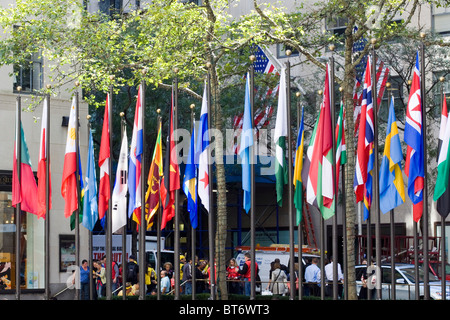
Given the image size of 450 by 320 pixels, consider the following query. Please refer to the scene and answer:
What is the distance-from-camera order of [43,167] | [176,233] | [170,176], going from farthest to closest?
[43,167] < [170,176] < [176,233]

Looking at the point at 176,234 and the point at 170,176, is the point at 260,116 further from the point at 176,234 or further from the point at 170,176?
the point at 176,234

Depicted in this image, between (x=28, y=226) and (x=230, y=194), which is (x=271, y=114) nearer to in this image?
(x=230, y=194)

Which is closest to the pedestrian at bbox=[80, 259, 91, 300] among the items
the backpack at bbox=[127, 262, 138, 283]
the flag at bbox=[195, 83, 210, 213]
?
the backpack at bbox=[127, 262, 138, 283]

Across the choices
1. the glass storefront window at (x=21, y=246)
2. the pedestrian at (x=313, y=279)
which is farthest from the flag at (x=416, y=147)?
the glass storefront window at (x=21, y=246)

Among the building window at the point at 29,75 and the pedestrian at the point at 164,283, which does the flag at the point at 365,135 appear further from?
the building window at the point at 29,75

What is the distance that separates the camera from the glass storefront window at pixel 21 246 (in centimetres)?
2797

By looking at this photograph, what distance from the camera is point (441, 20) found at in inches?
1575

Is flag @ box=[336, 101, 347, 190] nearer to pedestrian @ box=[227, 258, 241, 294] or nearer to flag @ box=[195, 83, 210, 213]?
flag @ box=[195, 83, 210, 213]

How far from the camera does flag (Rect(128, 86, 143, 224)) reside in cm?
2092

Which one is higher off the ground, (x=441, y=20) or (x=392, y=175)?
(x=441, y=20)

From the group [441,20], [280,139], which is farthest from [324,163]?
[441,20]

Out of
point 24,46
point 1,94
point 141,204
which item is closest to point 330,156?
point 141,204

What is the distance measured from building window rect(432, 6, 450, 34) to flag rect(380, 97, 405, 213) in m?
22.2

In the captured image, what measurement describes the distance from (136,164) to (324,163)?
4.90m
